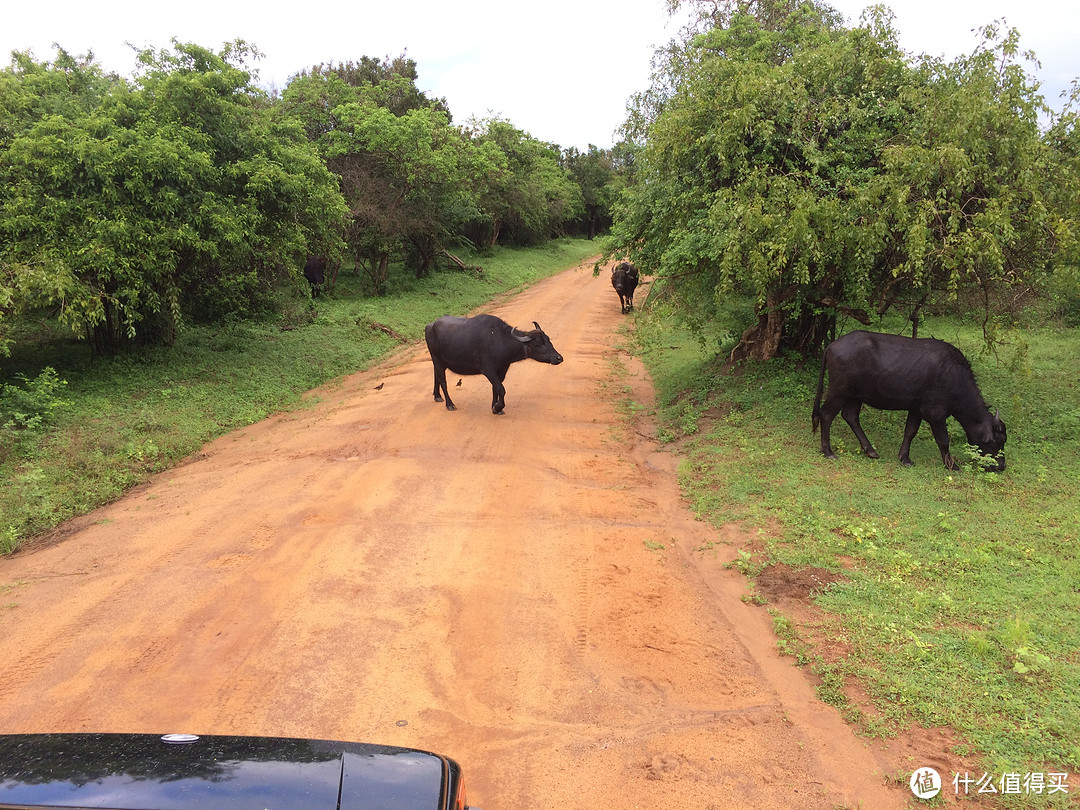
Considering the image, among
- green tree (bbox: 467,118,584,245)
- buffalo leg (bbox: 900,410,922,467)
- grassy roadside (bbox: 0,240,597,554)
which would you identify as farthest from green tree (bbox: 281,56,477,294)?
buffalo leg (bbox: 900,410,922,467)

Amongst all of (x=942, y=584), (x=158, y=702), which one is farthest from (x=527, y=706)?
(x=942, y=584)

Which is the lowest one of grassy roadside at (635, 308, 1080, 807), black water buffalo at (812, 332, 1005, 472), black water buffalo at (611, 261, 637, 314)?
grassy roadside at (635, 308, 1080, 807)

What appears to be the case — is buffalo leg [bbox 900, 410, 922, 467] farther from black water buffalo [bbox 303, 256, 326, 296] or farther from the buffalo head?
black water buffalo [bbox 303, 256, 326, 296]

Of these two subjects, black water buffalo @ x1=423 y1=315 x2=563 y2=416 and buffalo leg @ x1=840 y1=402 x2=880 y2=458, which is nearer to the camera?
buffalo leg @ x1=840 y1=402 x2=880 y2=458

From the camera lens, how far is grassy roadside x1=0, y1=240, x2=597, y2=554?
883 centimetres

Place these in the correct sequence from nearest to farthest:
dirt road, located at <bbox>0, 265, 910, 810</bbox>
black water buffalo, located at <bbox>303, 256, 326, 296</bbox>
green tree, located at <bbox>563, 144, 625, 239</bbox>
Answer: dirt road, located at <bbox>0, 265, 910, 810</bbox>, black water buffalo, located at <bbox>303, 256, 326, 296</bbox>, green tree, located at <bbox>563, 144, 625, 239</bbox>

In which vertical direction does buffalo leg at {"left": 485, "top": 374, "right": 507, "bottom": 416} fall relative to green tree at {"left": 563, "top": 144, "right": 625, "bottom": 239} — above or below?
below

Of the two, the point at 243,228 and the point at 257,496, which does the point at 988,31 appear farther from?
the point at 243,228

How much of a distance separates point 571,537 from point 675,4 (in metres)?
19.7

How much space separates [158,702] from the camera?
490 cm

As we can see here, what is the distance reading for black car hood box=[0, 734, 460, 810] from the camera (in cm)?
255

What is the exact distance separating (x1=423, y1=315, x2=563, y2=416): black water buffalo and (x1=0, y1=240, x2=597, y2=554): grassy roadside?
3.57 meters

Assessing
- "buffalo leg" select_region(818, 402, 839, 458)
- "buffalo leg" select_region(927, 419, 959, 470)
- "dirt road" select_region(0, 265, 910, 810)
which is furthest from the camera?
"buffalo leg" select_region(818, 402, 839, 458)

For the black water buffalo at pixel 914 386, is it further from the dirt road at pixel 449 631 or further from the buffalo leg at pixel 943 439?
the dirt road at pixel 449 631
